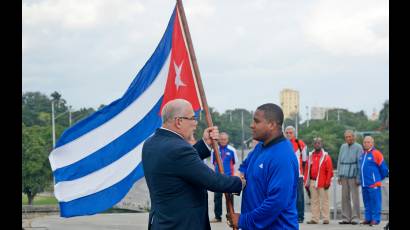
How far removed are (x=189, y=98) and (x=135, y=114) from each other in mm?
928

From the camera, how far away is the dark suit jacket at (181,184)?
5.52 meters

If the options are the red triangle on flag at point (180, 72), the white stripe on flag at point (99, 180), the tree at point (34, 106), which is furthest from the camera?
the tree at point (34, 106)

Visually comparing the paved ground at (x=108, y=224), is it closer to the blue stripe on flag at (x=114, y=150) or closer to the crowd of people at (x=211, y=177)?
the blue stripe on flag at (x=114, y=150)

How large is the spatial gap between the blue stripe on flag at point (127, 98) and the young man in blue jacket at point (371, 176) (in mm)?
7894

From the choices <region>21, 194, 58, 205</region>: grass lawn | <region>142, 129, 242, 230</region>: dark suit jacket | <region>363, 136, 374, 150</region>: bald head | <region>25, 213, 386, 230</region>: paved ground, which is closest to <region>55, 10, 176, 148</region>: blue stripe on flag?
<region>142, 129, 242, 230</region>: dark suit jacket

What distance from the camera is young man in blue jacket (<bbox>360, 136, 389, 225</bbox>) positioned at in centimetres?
1448

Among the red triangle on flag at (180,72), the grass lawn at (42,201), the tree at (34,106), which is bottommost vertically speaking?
the grass lawn at (42,201)

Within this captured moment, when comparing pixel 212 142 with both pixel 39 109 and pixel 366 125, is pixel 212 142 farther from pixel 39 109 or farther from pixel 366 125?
pixel 366 125

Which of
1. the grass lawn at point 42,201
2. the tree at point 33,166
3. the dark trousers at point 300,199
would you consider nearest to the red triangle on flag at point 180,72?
the dark trousers at point 300,199

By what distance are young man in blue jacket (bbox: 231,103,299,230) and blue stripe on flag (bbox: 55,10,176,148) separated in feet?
7.36
